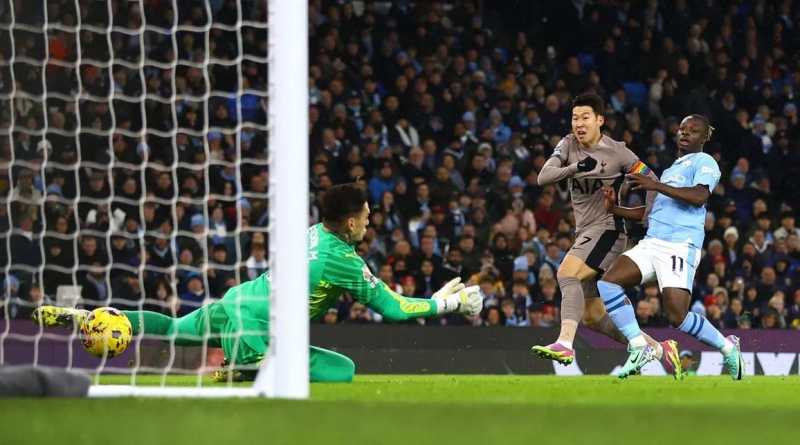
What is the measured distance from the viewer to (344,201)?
8.97 metres

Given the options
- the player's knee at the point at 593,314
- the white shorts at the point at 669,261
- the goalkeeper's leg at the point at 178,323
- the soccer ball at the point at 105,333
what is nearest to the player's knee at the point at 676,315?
the white shorts at the point at 669,261

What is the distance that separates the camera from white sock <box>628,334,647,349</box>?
9742 mm

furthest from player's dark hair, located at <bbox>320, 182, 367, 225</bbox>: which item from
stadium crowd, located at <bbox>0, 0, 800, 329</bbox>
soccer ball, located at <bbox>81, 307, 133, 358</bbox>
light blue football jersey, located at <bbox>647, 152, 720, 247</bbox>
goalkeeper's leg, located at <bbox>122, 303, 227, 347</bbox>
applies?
stadium crowd, located at <bbox>0, 0, 800, 329</bbox>

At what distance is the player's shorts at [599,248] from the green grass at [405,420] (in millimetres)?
3158

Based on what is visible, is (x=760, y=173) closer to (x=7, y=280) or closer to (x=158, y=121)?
(x=158, y=121)

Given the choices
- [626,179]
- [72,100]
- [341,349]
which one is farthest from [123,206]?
[626,179]

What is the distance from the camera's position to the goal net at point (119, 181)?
10.9 metres

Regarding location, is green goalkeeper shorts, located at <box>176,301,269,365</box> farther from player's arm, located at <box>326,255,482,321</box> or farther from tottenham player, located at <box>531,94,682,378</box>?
tottenham player, located at <box>531,94,682,378</box>

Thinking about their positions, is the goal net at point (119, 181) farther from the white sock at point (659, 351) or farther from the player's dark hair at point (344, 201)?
the white sock at point (659, 351)

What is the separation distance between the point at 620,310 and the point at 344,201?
6.93ft

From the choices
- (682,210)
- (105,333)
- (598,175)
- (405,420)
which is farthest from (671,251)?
(405,420)

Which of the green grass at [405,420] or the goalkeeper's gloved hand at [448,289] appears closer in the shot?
the green grass at [405,420]

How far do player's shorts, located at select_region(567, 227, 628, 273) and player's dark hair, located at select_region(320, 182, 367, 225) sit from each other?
204cm

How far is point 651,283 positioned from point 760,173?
3537mm
